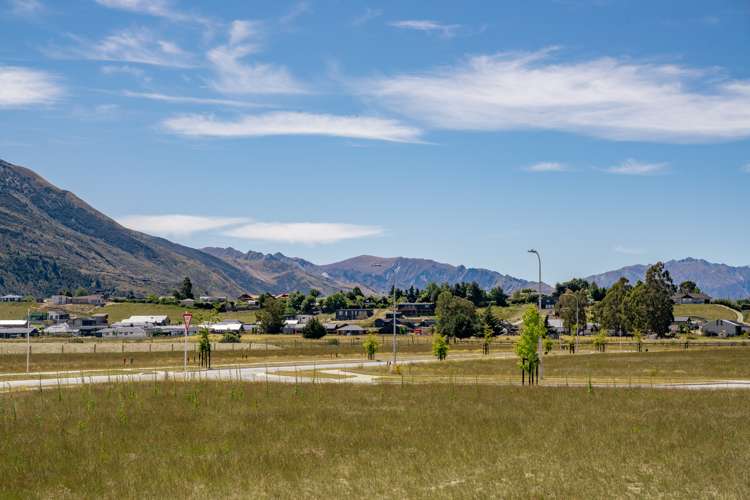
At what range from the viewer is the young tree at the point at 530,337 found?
53.2 m

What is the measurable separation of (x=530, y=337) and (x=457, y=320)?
378 ft

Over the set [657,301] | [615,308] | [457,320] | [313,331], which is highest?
[657,301]

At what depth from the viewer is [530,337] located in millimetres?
53969

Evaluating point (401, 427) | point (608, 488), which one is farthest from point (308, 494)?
point (401, 427)

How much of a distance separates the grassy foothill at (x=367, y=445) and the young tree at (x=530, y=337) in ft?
31.4

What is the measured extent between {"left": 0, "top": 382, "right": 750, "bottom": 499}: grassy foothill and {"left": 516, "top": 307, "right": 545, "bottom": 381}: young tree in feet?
31.4

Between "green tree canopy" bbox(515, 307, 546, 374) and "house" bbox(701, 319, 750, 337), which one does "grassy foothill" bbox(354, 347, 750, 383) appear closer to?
"green tree canopy" bbox(515, 307, 546, 374)

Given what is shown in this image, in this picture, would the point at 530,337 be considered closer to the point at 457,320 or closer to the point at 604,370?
the point at 604,370

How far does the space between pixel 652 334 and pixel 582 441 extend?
6522 inches

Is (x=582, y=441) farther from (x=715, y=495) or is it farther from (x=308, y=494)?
(x=308, y=494)

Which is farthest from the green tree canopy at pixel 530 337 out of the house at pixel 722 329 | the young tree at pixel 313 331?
the house at pixel 722 329

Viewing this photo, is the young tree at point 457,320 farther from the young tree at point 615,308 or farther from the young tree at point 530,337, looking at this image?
the young tree at point 530,337

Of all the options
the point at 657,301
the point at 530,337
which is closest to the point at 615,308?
the point at 657,301

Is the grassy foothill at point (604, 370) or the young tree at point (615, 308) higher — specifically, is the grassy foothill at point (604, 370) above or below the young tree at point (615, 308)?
below
